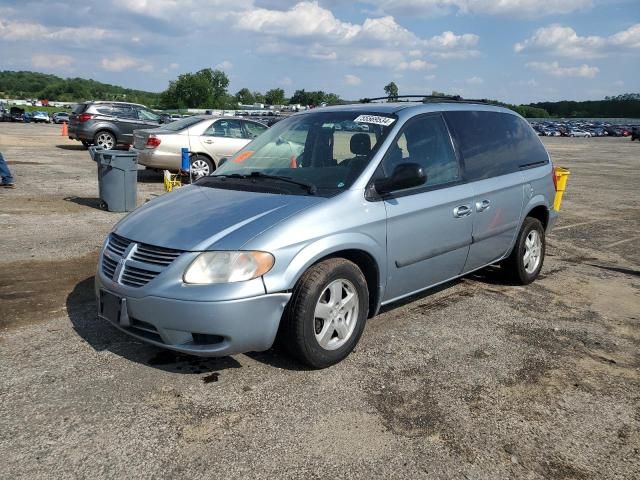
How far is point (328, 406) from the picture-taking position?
3.26 m

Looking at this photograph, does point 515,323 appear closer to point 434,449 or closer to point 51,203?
point 434,449

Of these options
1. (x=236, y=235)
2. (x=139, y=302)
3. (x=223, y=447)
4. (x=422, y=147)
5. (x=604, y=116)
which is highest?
(x=604, y=116)

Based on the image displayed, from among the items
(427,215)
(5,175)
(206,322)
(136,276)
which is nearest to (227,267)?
(206,322)

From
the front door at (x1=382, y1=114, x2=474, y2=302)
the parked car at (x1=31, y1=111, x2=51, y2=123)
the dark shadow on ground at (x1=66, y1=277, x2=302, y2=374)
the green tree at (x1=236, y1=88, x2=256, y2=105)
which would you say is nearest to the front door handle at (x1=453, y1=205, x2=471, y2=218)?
the front door at (x1=382, y1=114, x2=474, y2=302)

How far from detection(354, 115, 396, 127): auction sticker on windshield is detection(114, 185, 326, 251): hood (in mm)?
963

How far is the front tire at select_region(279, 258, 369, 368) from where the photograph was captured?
3.44 metres

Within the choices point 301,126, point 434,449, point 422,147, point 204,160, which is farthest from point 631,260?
point 204,160

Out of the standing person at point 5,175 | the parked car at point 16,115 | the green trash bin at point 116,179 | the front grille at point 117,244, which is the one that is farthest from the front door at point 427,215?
the parked car at point 16,115

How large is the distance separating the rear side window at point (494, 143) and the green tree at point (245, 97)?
14718cm

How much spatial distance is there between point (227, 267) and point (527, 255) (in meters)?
3.61

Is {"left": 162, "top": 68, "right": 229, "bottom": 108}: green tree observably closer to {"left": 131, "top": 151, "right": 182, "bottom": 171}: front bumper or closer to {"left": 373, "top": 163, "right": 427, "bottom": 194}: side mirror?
{"left": 131, "top": 151, "right": 182, "bottom": 171}: front bumper

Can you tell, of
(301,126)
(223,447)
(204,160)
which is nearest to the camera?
(223,447)

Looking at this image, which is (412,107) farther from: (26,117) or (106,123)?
(26,117)

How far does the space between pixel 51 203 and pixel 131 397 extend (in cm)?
740
